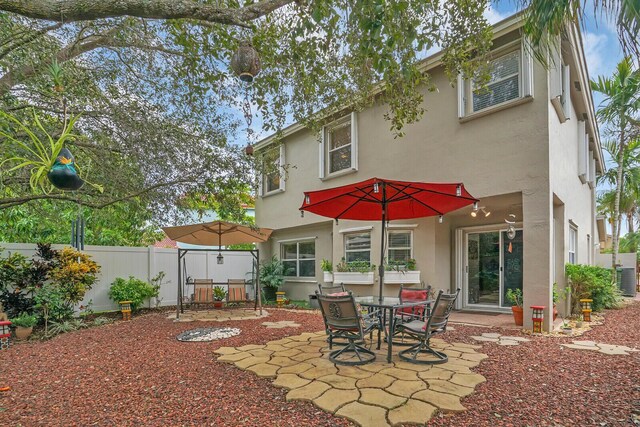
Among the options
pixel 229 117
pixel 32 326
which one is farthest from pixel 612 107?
pixel 32 326

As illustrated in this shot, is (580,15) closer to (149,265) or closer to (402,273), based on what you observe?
(402,273)

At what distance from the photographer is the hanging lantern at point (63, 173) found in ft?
8.15

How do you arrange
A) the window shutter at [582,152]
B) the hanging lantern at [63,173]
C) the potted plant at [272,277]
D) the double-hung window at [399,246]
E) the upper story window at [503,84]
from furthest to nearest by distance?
the potted plant at [272,277]
the window shutter at [582,152]
the double-hung window at [399,246]
the upper story window at [503,84]
the hanging lantern at [63,173]

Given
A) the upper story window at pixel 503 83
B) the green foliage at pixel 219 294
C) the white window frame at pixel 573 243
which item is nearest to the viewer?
the upper story window at pixel 503 83

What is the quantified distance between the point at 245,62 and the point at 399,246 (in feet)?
23.7

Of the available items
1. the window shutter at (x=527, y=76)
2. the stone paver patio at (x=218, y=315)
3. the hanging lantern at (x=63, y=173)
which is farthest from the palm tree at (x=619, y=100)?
the hanging lantern at (x=63, y=173)

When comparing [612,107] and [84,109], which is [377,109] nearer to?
[84,109]

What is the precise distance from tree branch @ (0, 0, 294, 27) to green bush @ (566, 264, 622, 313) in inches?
369

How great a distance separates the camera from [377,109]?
1028cm

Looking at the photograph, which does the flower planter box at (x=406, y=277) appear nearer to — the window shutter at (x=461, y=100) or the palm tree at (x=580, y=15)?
the window shutter at (x=461, y=100)

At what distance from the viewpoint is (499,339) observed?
21.4 ft

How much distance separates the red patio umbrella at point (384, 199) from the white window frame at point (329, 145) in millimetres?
4072

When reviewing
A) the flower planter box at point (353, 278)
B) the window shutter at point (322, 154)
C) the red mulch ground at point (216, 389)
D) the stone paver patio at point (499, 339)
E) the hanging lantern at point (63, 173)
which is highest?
the window shutter at point (322, 154)

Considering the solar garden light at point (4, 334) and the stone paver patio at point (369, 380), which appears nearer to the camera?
the stone paver patio at point (369, 380)
